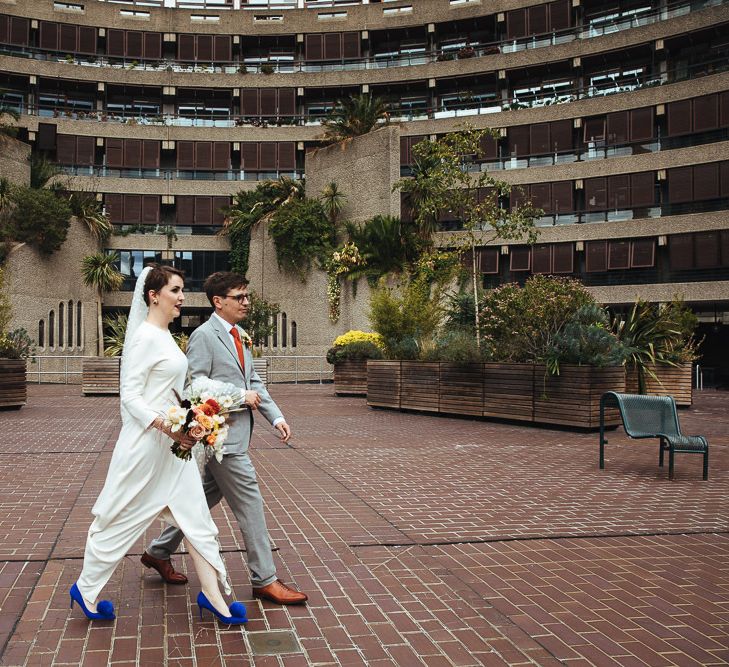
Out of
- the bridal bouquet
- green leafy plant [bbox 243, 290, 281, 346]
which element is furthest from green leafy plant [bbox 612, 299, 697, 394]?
green leafy plant [bbox 243, 290, 281, 346]

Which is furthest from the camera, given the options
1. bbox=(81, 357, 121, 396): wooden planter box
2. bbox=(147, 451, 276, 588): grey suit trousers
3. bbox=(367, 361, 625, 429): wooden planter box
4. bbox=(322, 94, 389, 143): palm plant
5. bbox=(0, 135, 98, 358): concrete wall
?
bbox=(322, 94, 389, 143): palm plant

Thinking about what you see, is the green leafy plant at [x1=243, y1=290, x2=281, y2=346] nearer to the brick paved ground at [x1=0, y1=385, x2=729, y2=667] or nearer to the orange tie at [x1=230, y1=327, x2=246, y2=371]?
the brick paved ground at [x1=0, y1=385, x2=729, y2=667]

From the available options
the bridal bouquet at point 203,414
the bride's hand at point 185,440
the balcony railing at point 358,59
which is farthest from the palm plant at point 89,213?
the bride's hand at point 185,440

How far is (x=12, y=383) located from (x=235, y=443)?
14321 millimetres

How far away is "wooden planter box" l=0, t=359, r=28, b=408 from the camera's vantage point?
16.9m

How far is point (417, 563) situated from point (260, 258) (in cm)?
3261

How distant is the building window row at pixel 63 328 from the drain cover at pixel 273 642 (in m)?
32.0

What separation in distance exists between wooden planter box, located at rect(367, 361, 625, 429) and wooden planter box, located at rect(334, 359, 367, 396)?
479 centimetres

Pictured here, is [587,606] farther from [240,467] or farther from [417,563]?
[240,467]

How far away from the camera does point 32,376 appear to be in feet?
103

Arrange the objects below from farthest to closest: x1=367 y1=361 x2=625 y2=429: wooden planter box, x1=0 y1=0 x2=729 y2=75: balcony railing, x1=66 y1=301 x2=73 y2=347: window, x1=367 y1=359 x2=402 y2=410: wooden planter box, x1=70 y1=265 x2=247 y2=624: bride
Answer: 1. x1=0 y1=0 x2=729 y2=75: balcony railing
2. x1=66 y1=301 x2=73 y2=347: window
3. x1=367 y1=359 x2=402 y2=410: wooden planter box
4. x1=367 y1=361 x2=625 y2=429: wooden planter box
5. x1=70 y1=265 x2=247 y2=624: bride

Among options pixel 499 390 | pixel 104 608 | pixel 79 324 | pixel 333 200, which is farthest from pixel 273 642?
pixel 79 324

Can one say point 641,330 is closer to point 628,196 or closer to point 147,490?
point 147,490

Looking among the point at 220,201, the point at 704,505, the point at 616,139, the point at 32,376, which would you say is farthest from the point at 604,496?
the point at 220,201
